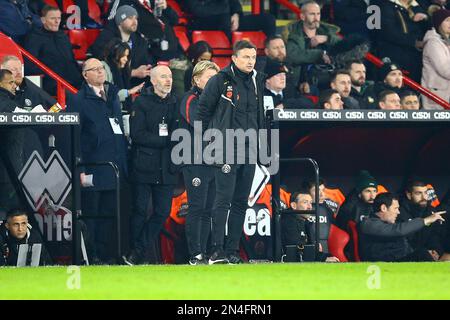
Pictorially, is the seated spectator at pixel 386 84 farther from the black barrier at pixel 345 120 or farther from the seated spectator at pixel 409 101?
the black barrier at pixel 345 120

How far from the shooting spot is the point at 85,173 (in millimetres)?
13836

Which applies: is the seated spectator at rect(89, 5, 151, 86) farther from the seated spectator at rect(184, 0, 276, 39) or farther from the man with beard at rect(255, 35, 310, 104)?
the seated spectator at rect(184, 0, 276, 39)

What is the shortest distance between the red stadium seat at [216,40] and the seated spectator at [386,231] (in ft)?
12.0

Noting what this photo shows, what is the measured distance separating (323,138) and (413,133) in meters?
1.03

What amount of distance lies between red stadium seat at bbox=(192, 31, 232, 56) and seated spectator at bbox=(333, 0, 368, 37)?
1909mm

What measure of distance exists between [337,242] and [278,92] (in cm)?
185

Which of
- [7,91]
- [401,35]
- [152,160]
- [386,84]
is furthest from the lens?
[401,35]

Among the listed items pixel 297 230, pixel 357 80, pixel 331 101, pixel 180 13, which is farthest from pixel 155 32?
pixel 297 230

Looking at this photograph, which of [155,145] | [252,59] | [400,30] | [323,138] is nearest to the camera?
[252,59]

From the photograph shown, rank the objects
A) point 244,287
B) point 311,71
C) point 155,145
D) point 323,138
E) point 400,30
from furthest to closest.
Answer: point 400,30, point 311,71, point 323,138, point 155,145, point 244,287

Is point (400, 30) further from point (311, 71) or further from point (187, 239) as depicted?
point (187, 239)

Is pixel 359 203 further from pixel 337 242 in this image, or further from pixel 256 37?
pixel 256 37

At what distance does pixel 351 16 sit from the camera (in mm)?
18562

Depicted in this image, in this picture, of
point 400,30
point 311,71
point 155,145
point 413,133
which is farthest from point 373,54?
point 155,145
